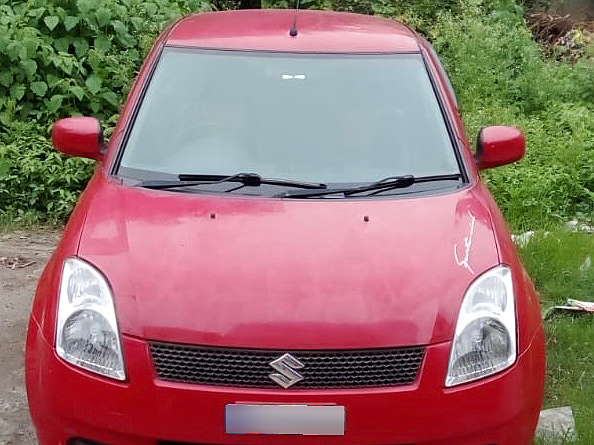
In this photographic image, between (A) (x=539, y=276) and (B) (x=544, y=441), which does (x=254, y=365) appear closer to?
(B) (x=544, y=441)

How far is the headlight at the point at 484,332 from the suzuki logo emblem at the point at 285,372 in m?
0.45

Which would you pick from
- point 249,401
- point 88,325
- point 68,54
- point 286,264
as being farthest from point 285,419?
point 68,54

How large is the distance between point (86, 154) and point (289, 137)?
871 mm

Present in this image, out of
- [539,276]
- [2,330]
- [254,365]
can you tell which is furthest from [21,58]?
[254,365]

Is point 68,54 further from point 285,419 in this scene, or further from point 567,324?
point 285,419

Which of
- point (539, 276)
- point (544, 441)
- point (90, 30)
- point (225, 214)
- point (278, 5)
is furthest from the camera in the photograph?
point (278, 5)

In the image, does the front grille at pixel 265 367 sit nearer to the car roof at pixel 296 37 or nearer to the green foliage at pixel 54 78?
the car roof at pixel 296 37

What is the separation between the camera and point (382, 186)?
326 centimetres

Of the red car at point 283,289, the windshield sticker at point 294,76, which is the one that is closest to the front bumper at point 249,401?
the red car at point 283,289

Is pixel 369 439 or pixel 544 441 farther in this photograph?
pixel 544 441

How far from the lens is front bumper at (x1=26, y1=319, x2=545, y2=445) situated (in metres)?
2.49

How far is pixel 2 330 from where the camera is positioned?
4.41 m

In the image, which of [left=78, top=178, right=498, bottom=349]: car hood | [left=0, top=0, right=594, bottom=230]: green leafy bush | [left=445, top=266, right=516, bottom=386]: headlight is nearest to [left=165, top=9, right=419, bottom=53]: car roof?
[left=78, top=178, right=498, bottom=349]: car hood

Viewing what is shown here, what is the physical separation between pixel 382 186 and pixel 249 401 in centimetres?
111
